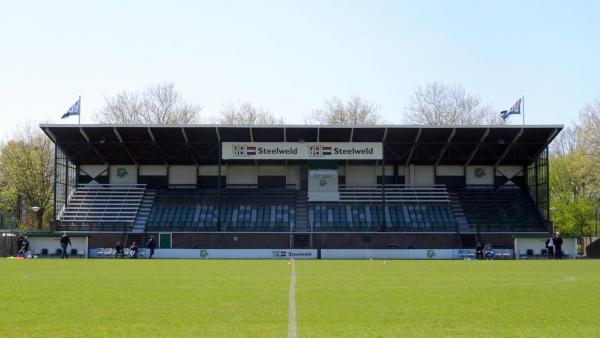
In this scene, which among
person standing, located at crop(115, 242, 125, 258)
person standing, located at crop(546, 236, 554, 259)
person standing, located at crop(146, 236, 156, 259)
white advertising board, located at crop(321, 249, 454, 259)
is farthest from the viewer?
white advertising board, located at crop(321, 249, 454, 259)

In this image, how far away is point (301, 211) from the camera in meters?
63.6

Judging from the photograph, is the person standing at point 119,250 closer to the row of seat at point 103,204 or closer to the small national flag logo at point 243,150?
the row of seat at point 103,204

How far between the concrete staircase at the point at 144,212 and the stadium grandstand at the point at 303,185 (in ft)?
0.31

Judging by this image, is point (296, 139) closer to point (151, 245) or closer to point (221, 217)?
point (221, 217)

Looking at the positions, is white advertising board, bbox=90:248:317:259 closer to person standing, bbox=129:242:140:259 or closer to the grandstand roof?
→ person standing, bbox=129:242:140:259

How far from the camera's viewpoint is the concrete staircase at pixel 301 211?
61225 millimetres

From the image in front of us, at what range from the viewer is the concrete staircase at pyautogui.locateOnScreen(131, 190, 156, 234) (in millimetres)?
60875

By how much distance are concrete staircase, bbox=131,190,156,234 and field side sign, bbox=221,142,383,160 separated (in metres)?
8.11

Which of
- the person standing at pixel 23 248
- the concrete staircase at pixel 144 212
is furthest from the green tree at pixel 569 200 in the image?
the person standing at pixel 23 248

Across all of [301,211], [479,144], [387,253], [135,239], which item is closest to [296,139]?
[301,211]
